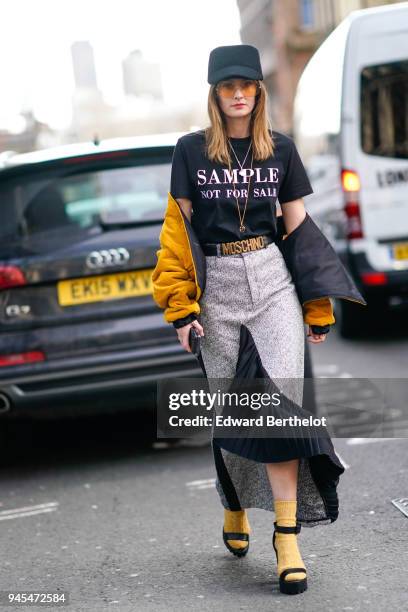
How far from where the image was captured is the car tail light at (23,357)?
6.45 m

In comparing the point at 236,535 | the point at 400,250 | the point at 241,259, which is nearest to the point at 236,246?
the point at 241,259

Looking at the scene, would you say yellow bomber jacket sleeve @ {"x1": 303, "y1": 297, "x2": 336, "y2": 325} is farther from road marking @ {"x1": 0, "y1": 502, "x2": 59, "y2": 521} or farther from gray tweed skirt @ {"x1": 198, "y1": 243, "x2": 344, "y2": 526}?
road marking @ {"x1": 0, "y1": 502, "x2": 59, "y2": 521}

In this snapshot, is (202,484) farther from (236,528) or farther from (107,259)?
(236,528)

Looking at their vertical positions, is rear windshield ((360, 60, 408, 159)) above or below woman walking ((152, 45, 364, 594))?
below

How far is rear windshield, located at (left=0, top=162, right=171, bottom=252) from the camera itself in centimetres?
658

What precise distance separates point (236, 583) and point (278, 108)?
55.4m

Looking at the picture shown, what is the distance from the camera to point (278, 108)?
5872 centimetres

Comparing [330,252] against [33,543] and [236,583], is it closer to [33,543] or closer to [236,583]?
[236,583]

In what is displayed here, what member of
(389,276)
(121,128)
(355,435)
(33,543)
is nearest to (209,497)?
(33,543)

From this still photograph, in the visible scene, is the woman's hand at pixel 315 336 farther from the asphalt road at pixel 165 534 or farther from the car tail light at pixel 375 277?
the car tail light at pixel 375 277

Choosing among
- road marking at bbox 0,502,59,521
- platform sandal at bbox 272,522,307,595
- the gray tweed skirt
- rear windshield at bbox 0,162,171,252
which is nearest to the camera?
platform sandal at bbox 272,522,307,595

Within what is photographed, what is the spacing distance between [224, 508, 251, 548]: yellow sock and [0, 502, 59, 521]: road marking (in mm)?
1495

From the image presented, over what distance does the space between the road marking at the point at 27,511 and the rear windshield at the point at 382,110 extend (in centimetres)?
560

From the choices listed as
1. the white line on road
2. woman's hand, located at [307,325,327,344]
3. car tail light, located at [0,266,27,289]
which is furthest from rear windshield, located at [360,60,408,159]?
woman's hand, located at [307,325,327,344]
